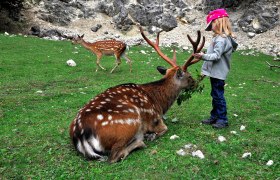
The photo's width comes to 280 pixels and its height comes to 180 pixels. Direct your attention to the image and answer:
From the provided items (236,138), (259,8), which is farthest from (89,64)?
(259,8)

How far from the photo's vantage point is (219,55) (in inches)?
219

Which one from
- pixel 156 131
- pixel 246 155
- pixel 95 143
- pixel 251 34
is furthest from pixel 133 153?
pixel 251 34

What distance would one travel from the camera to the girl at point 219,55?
559cm

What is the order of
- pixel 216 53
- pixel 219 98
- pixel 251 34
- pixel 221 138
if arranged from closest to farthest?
pixel 221 138
pixel 216 53
pixel 219 98
pixel 251 34

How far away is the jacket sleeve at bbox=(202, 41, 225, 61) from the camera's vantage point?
5.54 meters

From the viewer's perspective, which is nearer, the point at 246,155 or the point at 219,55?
the point at 246,155

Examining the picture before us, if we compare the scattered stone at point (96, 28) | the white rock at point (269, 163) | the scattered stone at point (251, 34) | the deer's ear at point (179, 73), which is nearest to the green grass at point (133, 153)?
the white rock at point (269, 163)

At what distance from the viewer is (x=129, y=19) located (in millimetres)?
24266

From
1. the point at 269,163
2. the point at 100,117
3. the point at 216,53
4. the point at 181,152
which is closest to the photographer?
the point at 269,163

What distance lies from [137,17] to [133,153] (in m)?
20.5

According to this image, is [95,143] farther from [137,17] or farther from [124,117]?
[137,17]

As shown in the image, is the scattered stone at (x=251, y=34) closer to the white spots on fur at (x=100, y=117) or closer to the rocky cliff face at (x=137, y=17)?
the rocky cliff face at (x=137, y=17)

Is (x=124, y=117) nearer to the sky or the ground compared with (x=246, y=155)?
nearer to the sky

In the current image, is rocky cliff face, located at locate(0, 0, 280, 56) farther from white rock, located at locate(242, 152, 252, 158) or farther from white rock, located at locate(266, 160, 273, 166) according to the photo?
white rock, located at locate(266, 160, 273, 166)
